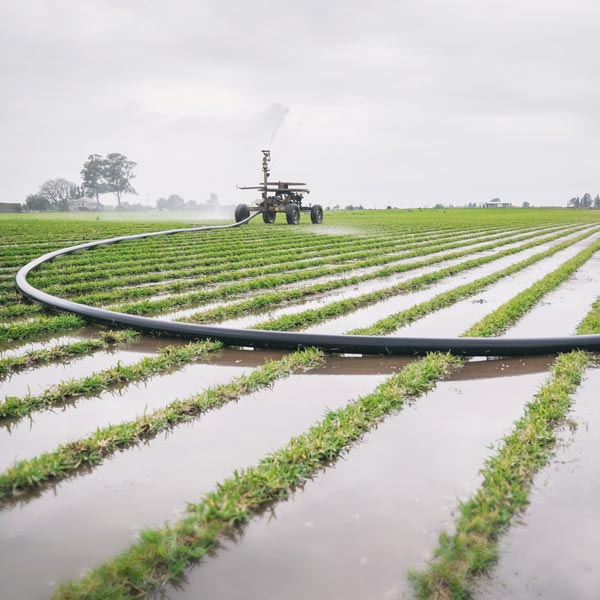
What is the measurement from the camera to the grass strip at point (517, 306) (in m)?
4.94

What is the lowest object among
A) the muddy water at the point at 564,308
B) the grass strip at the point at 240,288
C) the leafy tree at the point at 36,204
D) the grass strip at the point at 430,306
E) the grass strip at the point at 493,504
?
the grass strip at the point at 493,504

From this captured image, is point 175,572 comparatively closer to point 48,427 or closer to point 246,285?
point 48,427

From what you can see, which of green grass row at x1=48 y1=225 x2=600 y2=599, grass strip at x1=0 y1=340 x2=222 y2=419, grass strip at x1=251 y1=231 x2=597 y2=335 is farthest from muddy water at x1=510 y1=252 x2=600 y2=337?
grass strip at x1=0 y1=340 x2=222 y2=419

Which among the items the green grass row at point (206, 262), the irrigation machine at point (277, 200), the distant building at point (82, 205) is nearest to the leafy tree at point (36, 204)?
the distant building at point (82, 205)

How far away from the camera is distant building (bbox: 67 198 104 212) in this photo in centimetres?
10369

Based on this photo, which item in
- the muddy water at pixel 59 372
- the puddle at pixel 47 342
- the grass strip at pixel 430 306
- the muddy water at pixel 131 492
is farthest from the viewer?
the grass strip at pixel 430 306

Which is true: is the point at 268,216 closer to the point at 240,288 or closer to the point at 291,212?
the point at 291,212

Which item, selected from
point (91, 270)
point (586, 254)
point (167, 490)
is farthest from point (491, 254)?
point (167, 490)

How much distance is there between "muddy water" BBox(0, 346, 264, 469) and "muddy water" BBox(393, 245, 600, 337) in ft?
6.48

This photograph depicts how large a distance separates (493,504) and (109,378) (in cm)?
241

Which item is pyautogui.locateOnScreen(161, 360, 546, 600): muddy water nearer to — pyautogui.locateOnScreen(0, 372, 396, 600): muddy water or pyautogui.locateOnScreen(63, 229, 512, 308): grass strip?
pyautogui.locateOnScreen(0, 372, 396, 600): muddy water

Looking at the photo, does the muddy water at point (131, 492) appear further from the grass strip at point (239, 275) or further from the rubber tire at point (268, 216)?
the rubber tire at point (268, 216)

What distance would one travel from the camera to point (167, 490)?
220cm

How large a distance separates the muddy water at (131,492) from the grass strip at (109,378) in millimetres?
835
